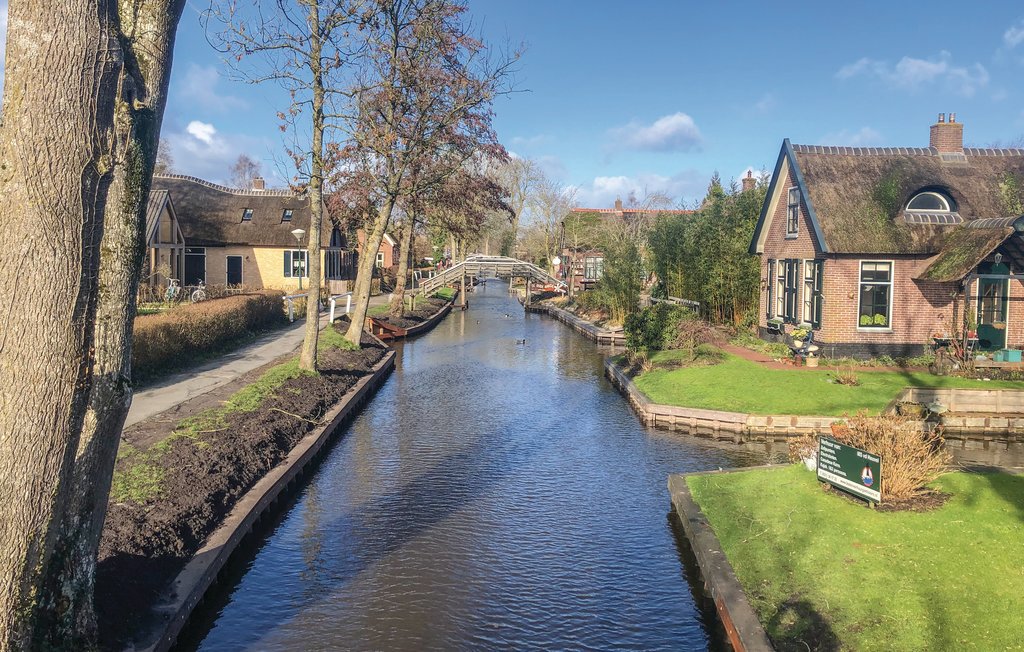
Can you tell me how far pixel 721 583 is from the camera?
8320 millimetres

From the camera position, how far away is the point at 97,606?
22.8 feet

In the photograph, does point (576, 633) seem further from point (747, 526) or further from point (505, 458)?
point (505, 458)

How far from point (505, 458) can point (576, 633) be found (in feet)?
22.4

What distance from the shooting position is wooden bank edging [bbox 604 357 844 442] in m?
16.7

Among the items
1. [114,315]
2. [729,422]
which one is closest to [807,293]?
[729,422]

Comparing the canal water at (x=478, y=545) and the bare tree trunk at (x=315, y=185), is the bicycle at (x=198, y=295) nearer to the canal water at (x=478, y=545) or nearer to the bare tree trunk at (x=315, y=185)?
the bare tree trunk at (x=315, y=185)

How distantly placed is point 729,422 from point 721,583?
366 inches

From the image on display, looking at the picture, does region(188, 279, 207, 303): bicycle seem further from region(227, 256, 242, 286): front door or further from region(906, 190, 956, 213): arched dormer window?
region(906, 190, 956, 213): arched dormer window

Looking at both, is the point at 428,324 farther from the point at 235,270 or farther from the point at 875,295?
the point at 875,295

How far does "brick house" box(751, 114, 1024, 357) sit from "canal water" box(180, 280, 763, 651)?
305 inches

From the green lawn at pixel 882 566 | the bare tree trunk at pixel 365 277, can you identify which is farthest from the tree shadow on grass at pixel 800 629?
the bare tree trunk at pixel 365 277

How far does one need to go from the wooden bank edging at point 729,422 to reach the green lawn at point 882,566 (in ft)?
19.9

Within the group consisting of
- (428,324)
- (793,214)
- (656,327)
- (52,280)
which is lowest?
(428,324)

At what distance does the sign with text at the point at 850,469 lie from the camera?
9281 millimetres
